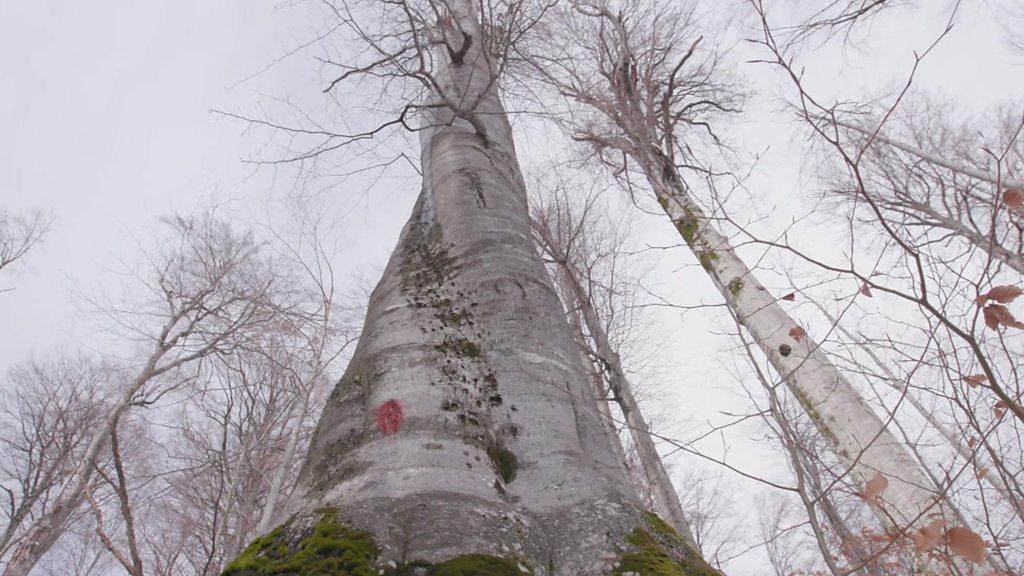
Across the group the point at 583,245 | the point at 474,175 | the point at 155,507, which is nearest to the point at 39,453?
the point at 155,507

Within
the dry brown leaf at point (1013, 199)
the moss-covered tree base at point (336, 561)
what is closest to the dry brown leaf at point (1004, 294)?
the dry brown leaf at point (1013, 199)

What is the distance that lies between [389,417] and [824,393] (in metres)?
2.89

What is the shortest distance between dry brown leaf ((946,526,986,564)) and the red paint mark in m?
1.08

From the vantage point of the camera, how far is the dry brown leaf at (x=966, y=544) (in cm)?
83

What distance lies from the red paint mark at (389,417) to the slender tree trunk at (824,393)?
1349 mm

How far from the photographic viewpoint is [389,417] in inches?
47.2

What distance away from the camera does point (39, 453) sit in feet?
28.5

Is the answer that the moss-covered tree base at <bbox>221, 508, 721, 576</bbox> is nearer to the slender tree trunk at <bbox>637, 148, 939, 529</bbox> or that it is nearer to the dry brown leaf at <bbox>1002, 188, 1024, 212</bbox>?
the dry brown leaf at <bbox>1002, 188, 1024, 212</bbox>

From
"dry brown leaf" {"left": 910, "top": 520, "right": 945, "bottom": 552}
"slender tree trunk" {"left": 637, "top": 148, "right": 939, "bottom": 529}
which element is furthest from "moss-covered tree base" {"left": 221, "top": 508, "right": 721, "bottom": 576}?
"slender tree trunk" {"left": 637, "top": 148, "right": 939, "bottom": 529}

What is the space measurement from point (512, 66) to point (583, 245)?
2303mm

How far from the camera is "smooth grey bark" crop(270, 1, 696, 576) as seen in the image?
3.12 ft

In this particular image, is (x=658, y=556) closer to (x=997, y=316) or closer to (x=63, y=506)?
(x=997, y=316)

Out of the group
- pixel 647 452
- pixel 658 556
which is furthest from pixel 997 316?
pixel 647 452

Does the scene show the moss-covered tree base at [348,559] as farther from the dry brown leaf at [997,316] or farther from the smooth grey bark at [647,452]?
the smooth grey bark at [647,452]
